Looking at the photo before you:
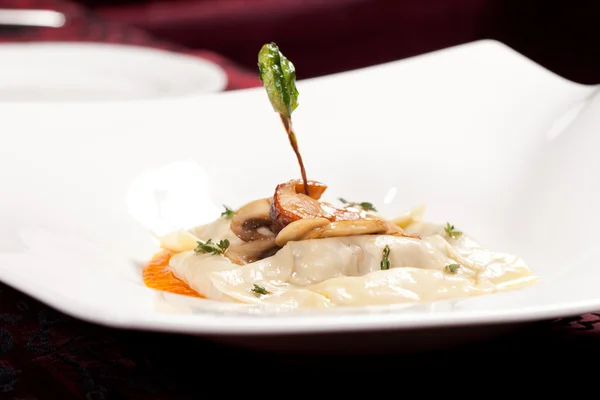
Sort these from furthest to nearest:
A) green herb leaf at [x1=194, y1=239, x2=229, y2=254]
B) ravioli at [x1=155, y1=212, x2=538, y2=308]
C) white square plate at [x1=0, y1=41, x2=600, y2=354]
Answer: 1. white square plate at [x1=0, y1=41, x2=600, y2=354]
2. green herb leaf at [x1=194, y1=239, x2=229, y2=254]
3. ravioli at [x1=155, y1=212, x2=538, y2=308]

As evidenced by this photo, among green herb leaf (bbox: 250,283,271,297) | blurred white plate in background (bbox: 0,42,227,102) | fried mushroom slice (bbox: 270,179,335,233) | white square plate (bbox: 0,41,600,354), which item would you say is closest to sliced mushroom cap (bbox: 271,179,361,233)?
fried mushroom slice (bbox: 270,179,335,233)

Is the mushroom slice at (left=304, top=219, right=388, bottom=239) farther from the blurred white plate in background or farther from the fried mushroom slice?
the blurred white plate in background

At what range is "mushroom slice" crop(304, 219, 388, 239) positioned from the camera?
6.54 ft

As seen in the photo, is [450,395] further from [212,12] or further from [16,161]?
[212,12]

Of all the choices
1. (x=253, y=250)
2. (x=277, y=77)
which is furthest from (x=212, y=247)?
(x=277, y=77)

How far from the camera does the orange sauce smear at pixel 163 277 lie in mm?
1977

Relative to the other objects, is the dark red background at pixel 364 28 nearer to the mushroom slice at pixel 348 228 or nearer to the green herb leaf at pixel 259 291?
the mushroom slice at pixel 348 228

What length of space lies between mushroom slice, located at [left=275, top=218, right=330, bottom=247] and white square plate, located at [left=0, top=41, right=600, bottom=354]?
42 centimetres

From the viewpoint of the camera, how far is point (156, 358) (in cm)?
161

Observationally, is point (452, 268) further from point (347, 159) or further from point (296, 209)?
point (347, 159)

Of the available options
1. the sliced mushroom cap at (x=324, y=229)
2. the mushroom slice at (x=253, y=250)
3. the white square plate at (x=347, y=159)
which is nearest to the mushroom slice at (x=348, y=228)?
the sliced mushroom cap at (x=324, y=229)

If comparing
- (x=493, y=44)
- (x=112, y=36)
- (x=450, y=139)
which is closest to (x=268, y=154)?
(x=450, y=139)

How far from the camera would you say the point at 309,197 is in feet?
6.86

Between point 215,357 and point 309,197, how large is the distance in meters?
0.61
